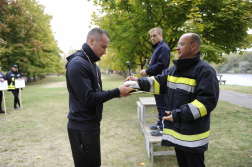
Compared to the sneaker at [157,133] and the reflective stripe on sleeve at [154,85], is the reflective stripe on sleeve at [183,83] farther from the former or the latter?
the sneaker at [157,133]

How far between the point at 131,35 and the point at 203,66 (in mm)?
6043

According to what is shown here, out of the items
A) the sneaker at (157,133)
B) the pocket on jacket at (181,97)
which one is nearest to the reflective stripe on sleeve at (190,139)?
the pocket on jacket at (181,97)

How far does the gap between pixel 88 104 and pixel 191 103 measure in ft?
3.92

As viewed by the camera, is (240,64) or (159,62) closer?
(159,62)

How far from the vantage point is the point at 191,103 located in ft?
6.15

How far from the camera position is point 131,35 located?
24.7 feet

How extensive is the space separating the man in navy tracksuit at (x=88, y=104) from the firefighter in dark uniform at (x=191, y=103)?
677mm

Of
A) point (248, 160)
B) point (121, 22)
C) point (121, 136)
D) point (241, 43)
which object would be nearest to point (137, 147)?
point (121, 136)

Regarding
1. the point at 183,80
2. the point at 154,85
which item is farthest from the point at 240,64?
the point at 183,80

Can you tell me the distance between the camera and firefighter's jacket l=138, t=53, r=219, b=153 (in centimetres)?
182

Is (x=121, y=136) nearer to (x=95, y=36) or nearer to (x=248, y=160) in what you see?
(x=248, y=160)

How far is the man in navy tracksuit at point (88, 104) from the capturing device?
6.14 feet

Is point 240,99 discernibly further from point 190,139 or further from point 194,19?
point 190,139

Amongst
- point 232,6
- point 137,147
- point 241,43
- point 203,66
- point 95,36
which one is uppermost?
point 232,6
